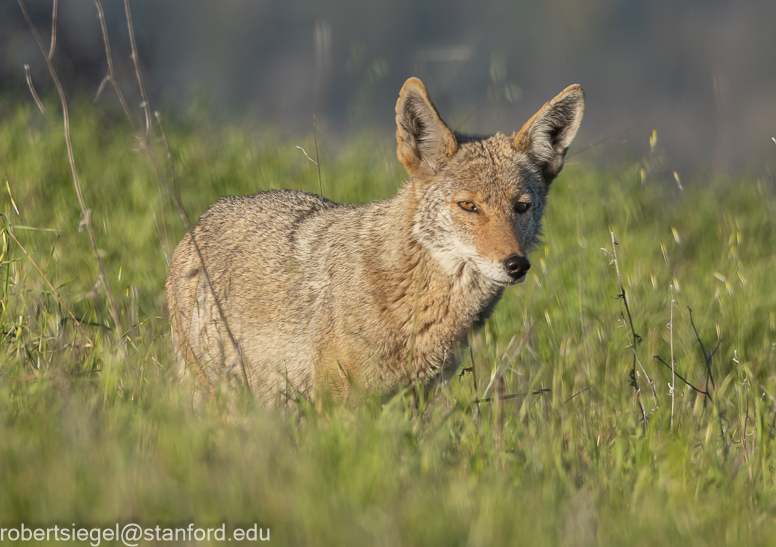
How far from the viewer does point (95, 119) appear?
862 centimetres

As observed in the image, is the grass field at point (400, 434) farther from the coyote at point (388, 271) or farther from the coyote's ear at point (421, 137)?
the coyote's ear at point (421, 137)

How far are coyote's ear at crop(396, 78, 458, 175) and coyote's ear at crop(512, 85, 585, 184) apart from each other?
50cm

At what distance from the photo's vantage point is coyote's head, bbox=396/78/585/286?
13.3 feet

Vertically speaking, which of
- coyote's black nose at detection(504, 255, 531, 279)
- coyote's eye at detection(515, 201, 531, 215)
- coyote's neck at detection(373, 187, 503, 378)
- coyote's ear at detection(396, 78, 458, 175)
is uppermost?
coyote's ear at detection(396, 78, 458, 175)

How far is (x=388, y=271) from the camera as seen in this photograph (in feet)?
14.0

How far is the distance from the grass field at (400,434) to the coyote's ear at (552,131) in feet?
4.40

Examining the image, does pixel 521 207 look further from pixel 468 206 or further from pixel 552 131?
pixel 552 131

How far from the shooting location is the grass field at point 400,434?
229cm

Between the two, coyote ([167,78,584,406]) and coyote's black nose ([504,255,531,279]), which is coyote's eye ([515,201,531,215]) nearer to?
coyote ([167,78,584,406])

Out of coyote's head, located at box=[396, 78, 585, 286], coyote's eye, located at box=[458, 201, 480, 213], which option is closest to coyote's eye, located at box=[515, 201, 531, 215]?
coyote's head, located at box=[396, 78, 585, 286]

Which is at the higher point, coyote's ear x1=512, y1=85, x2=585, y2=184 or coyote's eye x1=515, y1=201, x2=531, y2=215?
coyote's ear x1=512, y1=85, x2=585, y2=184

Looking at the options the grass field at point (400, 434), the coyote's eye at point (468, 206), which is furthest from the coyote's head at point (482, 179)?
the grass field at point (400, 434)

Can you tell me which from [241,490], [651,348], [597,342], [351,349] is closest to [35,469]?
[241,490]

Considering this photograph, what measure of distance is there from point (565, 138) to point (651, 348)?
2.44 meters
